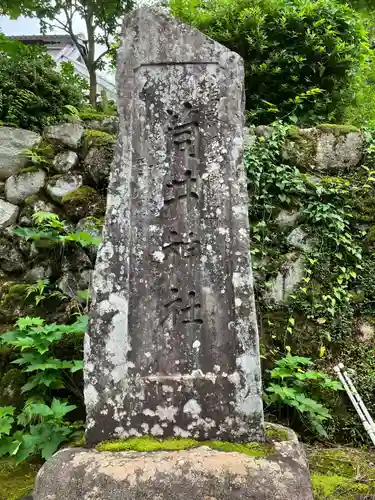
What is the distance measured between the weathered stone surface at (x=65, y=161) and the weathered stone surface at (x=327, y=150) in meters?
2.80

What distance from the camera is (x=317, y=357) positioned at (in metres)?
4.86

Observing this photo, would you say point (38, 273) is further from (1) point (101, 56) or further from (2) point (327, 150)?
(1) point (101, 56)

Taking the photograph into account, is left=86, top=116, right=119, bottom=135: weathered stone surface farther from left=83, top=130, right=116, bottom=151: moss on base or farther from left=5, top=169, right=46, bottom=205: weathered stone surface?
left=5, top=169, right=46, bottom=205: weathered stone surface

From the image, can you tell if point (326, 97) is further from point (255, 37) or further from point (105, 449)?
point (105, 449)

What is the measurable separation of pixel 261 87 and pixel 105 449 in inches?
238

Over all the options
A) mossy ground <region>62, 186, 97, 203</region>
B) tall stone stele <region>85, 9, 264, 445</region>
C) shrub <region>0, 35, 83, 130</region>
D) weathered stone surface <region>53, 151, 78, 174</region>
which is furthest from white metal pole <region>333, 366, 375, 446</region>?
shrub <region>0, 35, 83, 130</region>

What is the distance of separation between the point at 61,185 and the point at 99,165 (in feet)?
1.83

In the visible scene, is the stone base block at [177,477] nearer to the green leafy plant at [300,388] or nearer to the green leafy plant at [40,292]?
the green leafy plant at [300,388]

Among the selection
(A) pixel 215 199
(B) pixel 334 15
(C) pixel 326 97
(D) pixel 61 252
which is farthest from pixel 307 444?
(B) pixel 334 15

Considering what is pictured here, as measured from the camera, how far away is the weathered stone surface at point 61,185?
5883 mm

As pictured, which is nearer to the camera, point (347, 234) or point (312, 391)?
point (312, 391)

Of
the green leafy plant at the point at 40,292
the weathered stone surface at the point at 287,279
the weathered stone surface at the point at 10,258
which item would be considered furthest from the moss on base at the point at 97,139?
the weathered stone surface at the point at 287,279

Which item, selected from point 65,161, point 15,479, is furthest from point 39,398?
point 65,161

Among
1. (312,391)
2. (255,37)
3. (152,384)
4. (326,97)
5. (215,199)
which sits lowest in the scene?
(312,391)
